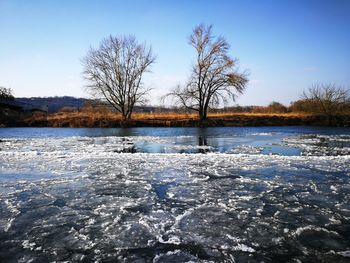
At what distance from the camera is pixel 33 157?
11.3 m

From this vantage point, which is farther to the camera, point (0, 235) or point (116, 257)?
point (0, 235)

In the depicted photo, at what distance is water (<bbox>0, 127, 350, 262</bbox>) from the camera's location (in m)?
3.64

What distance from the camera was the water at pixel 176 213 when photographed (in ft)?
12.0

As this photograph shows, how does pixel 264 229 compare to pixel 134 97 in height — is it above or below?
below

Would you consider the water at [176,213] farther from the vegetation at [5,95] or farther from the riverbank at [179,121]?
the vegetation at [5,95]

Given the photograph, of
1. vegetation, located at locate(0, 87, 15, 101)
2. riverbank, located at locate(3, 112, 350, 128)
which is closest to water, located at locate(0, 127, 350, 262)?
riverbank, located at locate(3, 112, 350, 128)

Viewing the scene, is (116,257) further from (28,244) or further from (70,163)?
(70,163)

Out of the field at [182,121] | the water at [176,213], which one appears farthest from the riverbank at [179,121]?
the water at [176,213]

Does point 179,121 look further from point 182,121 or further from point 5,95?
point 5,95

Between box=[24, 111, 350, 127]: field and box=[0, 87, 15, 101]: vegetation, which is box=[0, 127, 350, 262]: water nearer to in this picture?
box=[24, 111, 350, 127]: field

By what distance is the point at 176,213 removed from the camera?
5.04 m

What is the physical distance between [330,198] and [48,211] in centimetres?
518

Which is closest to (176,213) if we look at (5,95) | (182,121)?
(182,121)

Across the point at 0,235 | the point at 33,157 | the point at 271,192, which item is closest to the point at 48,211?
the point at 0,235
